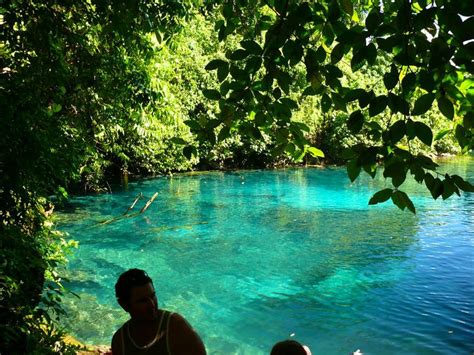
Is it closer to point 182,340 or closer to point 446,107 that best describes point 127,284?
point 182,340

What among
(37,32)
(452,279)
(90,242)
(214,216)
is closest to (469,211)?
(452,279)

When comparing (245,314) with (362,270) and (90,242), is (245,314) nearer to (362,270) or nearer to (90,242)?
(362,270)

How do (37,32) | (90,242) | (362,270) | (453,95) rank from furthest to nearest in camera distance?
(90,242) < (362,270) < (37,32) < (453,95)

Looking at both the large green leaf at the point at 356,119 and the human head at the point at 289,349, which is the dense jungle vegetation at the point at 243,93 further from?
the human head at the point at 289,349

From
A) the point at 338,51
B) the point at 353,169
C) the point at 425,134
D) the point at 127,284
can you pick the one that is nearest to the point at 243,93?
the point at 338,51

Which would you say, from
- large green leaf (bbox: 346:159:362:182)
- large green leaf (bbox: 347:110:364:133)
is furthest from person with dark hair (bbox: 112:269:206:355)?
large green leaf (bbox: 347:110:364:133)

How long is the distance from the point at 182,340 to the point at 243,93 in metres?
1.30

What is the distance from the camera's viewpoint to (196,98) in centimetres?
3341

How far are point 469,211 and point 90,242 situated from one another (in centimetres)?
1618

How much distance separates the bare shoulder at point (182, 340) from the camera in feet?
7.49

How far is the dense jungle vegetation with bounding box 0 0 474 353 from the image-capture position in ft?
5.86

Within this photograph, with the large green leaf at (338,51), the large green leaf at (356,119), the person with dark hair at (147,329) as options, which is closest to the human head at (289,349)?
the person with dark hair at (147,329)

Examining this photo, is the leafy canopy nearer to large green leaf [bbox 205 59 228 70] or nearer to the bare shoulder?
large green leaf [bbox 205 59 228 70]

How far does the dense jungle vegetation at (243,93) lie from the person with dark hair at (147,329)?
0.77m
